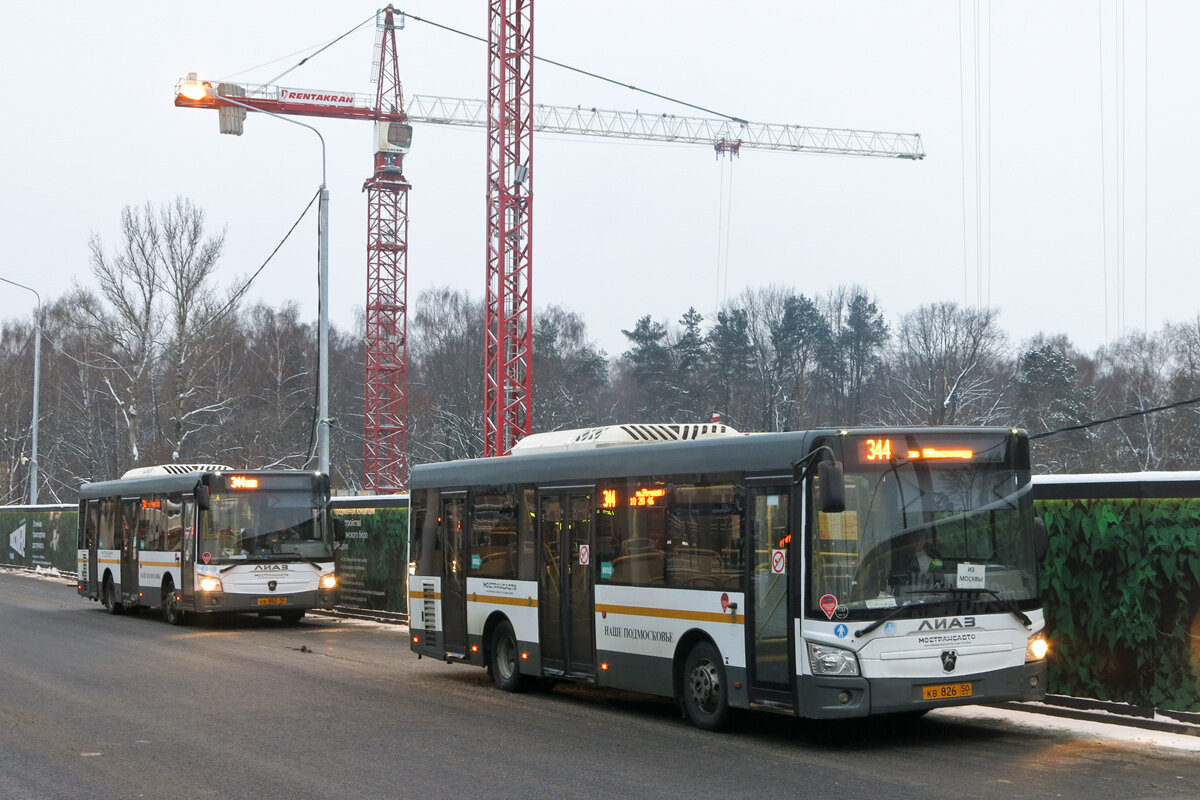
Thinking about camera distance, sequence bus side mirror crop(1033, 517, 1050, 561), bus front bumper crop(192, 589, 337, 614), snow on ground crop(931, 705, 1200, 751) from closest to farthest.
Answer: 1. snow on ground crop(931, 705, 1200, 751)
2. bus side mirror crop(1033, 517, 1050, 561)
3. bus front bumper crop(192, 589, 337, 614)

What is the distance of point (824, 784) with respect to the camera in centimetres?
955

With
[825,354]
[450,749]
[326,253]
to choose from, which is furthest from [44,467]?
[450,749]

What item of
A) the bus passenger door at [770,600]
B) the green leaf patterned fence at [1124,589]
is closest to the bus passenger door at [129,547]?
the bus passenger door at [770,600]

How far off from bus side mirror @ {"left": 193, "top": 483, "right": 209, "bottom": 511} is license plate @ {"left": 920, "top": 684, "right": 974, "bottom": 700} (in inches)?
641

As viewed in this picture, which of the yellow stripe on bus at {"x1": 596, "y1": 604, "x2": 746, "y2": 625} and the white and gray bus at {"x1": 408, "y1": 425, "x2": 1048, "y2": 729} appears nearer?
the white and gray bus at {"x1": 408, "y1": 425, "x2": 1048, "y2": 729}

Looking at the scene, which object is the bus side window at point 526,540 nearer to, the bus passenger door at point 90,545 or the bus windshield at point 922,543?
the bus windshield at point 922,543

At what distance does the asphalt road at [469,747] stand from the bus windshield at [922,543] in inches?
48.2

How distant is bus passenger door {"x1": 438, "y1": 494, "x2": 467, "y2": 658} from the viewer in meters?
16.2

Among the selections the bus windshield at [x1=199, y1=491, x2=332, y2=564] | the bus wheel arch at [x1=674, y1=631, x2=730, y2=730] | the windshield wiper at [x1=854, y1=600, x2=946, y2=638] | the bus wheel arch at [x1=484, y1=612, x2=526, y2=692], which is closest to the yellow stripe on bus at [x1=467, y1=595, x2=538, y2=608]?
the bus wheel arch at [x1=484, y1=612, x2=526, y2=692]

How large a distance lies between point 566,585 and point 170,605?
13751mm

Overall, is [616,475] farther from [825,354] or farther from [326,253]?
[825,354]

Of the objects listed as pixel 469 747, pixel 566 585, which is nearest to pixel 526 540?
pixel 566 585

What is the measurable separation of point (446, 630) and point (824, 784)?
778cm

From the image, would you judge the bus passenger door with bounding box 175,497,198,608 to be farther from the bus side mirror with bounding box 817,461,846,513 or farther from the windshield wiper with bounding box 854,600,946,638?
the bus side mirror with bounding box 817,461,846,513
